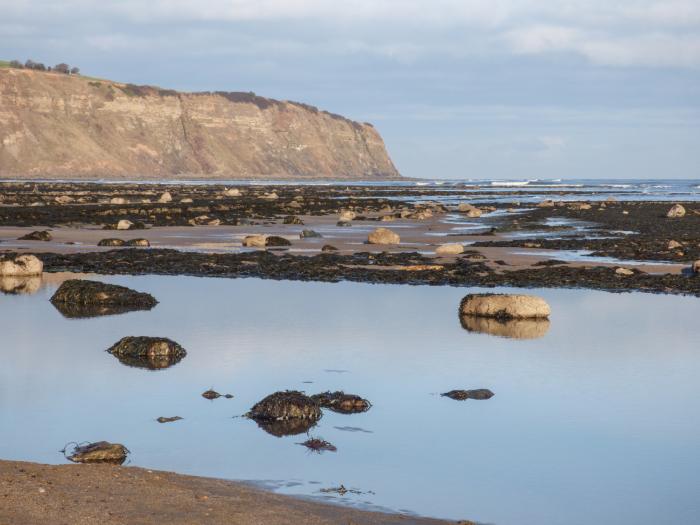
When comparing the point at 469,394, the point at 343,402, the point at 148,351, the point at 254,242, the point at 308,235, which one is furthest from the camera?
the point at 308,235

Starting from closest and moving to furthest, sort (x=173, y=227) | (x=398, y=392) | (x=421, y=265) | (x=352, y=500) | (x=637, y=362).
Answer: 1. (x=352, y=500)
2. (x=398, y=392)
3. (x=637, y=362)
4. (x=421, y=265)
5. (x=173, y=227)

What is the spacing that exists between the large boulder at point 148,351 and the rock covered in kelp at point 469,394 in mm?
4238

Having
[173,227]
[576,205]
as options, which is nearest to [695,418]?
[173,227]

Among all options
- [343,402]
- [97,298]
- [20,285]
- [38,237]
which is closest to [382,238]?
[38,237]

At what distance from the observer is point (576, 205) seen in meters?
70.8

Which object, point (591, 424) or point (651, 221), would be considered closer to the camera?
point (591, 424)

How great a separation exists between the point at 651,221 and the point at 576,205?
19.8 m

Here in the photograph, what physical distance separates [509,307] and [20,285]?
11.9 m

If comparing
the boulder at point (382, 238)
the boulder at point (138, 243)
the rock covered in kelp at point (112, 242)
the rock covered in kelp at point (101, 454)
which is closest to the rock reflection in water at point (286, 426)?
the rock covered in kelp at point (101, 454)

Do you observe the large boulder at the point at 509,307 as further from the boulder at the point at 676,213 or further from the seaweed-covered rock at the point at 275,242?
the boulder at the point at 676,213

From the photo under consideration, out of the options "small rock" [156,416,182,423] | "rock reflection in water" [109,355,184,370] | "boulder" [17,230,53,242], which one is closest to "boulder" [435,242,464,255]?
"boulder" [17,230,53,242]

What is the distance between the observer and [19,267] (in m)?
25.8

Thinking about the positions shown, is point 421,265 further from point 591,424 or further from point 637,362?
point 591,424

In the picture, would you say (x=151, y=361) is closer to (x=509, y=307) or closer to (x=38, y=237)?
(x=509, y=307)
